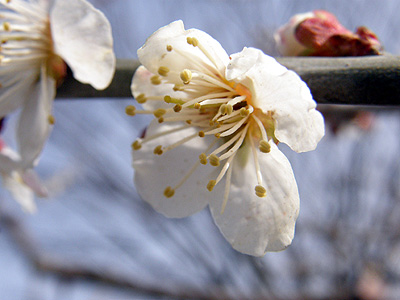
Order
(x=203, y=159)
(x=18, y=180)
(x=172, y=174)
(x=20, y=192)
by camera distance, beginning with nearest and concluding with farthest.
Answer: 1. (x=203, y=159)
2. (x=172, y=174)
3. (x=18, y=180)
4. (x=20, y=192)

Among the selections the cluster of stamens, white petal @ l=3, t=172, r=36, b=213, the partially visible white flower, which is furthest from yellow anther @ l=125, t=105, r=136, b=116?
white petal @ l=3, t=172, r=36, b=213

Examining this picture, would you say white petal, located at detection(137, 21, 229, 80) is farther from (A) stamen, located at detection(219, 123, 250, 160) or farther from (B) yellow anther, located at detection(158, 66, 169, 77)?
(A) stamen, located at detection(219, 123, 250, 160)

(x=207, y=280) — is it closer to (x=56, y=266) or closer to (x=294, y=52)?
(x=56, y=266)

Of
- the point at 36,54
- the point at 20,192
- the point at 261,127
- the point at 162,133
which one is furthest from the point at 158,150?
the point at 20,192

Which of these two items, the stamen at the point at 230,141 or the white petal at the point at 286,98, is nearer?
the white petal at the point at 286,98

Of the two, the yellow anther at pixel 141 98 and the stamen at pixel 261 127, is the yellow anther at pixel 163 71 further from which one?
the stamen at pixel 261 127

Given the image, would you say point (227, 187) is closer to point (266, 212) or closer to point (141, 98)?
point (266, 212)

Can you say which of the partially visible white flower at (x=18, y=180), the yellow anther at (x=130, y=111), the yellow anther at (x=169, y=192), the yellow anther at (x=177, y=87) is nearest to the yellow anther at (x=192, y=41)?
the yellow anther at (x=177, y=87)
